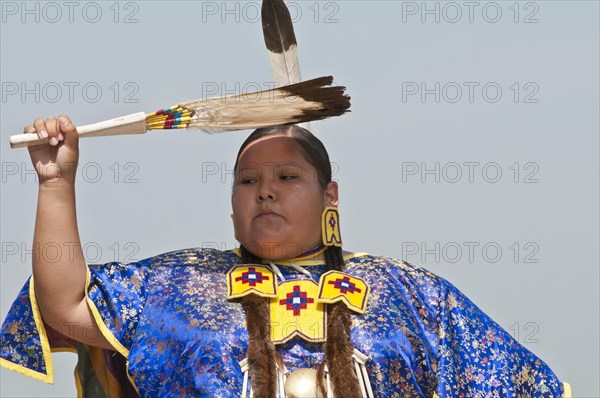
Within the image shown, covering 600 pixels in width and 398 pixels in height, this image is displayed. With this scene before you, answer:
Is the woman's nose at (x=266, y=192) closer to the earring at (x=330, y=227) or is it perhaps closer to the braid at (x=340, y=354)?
the earring at (x=330, y=227)

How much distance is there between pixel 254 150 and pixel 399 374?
1.07 meters

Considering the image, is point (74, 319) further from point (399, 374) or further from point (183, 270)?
point (399, 374)

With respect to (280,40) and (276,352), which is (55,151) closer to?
(276,352)

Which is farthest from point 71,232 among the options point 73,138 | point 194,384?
point 194,384

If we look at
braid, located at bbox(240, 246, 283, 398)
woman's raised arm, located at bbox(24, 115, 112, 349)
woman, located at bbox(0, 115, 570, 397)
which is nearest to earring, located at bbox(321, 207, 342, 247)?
woman, located at bbox(0, 115, 570, 397)

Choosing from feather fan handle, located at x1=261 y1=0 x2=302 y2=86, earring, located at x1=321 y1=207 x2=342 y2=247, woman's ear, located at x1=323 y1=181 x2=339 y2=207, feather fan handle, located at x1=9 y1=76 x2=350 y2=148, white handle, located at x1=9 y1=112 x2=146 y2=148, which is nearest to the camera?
white handle, located at x1=9 y1=112 x2=146 y2=148

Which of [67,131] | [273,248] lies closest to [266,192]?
[273,248]

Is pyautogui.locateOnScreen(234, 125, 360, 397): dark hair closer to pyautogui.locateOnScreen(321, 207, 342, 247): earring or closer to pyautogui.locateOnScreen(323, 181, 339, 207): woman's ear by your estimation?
pyautogui.locateOnScreen(321, 207, 342, 247): earring

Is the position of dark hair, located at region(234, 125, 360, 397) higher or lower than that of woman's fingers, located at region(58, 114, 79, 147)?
lower

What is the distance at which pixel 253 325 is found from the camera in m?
5.75

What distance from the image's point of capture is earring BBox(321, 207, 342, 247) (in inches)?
240

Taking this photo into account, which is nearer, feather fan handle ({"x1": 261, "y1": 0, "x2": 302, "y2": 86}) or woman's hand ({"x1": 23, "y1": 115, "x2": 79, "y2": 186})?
woman's hand ({"x1": 23, "y1": 115, "x2": 79, "y2": 186})

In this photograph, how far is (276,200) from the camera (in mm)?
5949

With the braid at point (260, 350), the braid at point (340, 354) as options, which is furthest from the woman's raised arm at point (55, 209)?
the braid at point (340, 354)
